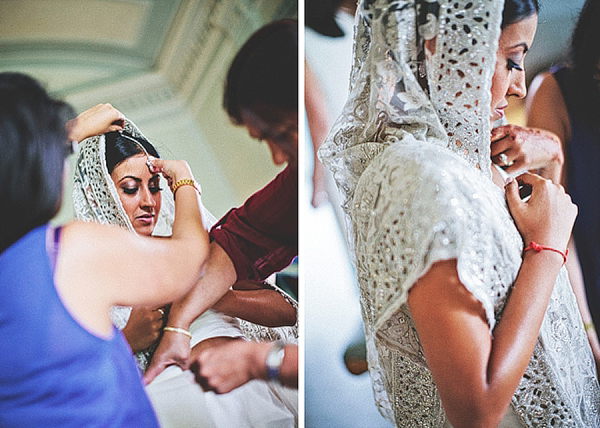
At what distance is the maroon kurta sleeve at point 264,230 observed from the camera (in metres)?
1.33

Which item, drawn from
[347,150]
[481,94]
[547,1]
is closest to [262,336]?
[347,150]

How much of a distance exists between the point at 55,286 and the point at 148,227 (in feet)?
0.77

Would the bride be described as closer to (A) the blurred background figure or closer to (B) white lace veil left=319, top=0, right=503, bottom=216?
(B) white lace veil left=319, top=0, right=503, bottom=216

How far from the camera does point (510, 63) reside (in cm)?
126

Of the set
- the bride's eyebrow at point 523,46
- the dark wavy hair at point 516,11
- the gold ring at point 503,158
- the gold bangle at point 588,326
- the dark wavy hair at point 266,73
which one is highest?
the dark wavy hair at point 516,11

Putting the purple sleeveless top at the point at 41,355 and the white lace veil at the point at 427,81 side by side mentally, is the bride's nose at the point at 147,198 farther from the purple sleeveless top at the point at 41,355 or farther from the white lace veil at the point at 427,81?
the white lace veil at the point at 427,81

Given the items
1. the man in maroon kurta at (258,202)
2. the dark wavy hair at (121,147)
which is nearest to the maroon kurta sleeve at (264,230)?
the man in maroon kurta at (258,202)

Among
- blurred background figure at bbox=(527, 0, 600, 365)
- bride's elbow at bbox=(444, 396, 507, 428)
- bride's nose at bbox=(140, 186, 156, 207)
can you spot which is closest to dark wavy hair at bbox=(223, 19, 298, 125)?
bride's nose at bbox=(140, 186, 156, 207)

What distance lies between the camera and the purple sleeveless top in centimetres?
100

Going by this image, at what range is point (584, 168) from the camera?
1.41 meters

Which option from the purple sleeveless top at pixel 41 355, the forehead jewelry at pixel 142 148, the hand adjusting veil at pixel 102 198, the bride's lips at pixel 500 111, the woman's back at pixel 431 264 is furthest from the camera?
the bride's lips at pixel 500 111

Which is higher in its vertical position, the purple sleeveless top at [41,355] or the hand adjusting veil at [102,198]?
the hand adjusting veil at [102,198]

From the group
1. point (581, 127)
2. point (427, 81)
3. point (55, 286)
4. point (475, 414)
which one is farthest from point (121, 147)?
point (581, 127)

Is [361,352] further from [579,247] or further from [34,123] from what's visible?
[34,123]
